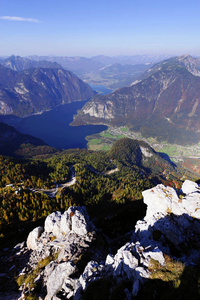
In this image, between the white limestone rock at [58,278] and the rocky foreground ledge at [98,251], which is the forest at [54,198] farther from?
the white limestone rock at [58,278]

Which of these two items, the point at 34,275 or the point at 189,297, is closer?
the point at 189,297

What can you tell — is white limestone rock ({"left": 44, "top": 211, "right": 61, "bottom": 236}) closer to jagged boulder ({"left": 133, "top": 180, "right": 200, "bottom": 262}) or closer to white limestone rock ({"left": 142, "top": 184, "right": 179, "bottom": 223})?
jagged boulder ({"left": 133, "top": 180, "right": 200, "bottom": 262})

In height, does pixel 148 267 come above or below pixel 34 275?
above

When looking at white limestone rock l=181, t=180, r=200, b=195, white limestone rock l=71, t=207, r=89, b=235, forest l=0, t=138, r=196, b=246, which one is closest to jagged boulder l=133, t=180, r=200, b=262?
white limestone rock l=181, t=180, r=200, b=195

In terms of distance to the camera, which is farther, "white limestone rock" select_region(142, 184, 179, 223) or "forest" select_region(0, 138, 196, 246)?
"forest" select_region(0, 138, 196, 246)

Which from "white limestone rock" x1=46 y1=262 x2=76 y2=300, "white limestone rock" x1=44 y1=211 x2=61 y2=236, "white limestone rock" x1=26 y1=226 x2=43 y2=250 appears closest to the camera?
"white limestone rock" x1=46 y1=262 x2=76 y2=300

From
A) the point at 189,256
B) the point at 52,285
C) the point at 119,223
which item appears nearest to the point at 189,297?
the point at 189,256

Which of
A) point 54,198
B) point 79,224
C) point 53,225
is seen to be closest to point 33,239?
point 53,225

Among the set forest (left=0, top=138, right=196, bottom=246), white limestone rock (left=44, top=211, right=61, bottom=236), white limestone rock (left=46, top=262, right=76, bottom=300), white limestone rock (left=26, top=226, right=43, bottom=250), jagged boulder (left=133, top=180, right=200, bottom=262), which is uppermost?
jagged boulder (left=133, top=180, right=200, bottom=262)

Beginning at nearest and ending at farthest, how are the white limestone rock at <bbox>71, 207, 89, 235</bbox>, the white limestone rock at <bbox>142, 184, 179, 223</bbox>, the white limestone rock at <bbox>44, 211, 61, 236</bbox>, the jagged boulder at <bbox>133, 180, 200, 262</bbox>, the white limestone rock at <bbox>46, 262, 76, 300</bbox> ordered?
the white limestone rock at <bbox>46, 262, 76, 300</bbox> → the jagged boulder at <bbox>133, 180, 200, 262</bbox> → the white limestone rock at <bbox>71, 207, 89, 235</bbox> → the white limestone rock at <bbox>142, 184, 179, 223</bbox> → the white limestone rock at <bbox>44, 211, 61, 236</bbox>

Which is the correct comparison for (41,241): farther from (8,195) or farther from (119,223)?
(8,195)
